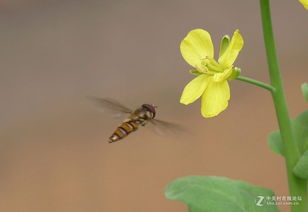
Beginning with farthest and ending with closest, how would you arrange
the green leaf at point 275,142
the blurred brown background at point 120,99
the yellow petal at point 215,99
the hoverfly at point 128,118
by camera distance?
the blurred brown background at point 120,99 → the hoverfly at point 128,118 → the green leaf at point 275,142 → the yellow petal at point 215,99

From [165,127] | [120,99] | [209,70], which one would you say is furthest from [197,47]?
[120,99]

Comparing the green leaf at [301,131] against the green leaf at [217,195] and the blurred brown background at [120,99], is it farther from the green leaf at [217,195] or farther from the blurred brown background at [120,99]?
the blurred brown background at [120,99]

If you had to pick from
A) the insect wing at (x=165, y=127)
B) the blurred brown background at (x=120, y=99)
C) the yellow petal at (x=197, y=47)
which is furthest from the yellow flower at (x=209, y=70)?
the blurred brown background at (x=120, y=99)

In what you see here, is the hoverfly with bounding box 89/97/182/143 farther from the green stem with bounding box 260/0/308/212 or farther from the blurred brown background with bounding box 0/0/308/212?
the blurred brown background with bounding box 0/0/308/212

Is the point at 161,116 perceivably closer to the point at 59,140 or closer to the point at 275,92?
the point at 59,140

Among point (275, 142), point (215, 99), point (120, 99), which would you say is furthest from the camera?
point (120, 99)

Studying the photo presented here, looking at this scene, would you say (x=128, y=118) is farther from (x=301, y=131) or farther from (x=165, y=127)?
(x=301, y=131)

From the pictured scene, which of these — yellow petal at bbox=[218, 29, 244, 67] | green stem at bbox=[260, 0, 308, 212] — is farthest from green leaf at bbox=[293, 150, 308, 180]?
yellow petal at bbox=[218, 29, 244, 67]

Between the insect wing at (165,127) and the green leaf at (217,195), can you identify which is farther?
the insect wing at (165,127)
